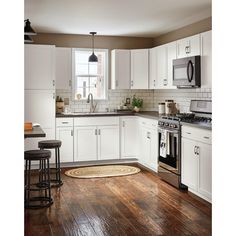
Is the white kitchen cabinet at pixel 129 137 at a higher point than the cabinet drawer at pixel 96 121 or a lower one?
lower

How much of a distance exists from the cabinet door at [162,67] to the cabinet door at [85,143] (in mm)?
1442

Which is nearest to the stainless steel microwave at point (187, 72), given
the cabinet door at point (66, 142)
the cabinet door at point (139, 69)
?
the cabinet door at point (139, 69)

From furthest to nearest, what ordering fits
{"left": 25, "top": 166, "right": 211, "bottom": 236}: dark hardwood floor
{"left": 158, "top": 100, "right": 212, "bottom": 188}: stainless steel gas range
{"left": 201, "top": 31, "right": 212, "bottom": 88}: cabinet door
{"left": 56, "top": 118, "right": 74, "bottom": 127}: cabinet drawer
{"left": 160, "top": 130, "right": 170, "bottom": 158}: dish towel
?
{"left": 56, "top": 118, "right": 74, "bottom": 127}: cabinet drawer → {"left": 160, "top": 130, "right": 170, "bottom": 158}: dish towel → {"left": 158, "top": 100, "right": 212, "bottom": 188}: stainless steel gas range → {"left": 201, "top": 31, "right": 212, "bottom": 88}: cabinet door → {"left": 25, "top": 166, "right": 211, "bottom": 236}: dark hardwood floor

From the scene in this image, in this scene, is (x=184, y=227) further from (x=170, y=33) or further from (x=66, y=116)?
(x=170, y=33)

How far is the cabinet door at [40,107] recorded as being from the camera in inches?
251

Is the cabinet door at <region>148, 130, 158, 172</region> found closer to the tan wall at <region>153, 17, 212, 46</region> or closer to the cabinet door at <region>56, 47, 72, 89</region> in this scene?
the tan wall at <region>153, 17, 212, 46</region>

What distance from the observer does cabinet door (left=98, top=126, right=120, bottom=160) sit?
270 inches

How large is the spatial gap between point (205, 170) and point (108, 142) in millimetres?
2737

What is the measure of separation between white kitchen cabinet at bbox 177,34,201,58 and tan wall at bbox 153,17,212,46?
0.40m

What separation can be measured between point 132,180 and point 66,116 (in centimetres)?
169

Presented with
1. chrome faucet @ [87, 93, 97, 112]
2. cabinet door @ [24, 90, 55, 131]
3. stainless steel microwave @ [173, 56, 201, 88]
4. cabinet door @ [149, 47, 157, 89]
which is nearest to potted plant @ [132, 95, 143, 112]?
cabinet door @ [149, 47, 157, 89]

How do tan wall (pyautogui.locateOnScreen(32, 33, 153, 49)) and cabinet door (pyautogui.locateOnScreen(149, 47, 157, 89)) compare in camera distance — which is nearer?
cabinet door (pyautogui.locateOnScreen(149, 47, 157, 89))

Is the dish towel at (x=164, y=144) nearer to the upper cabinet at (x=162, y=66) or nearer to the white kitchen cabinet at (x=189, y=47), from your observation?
the upper cabinet at (x=162, y=66)

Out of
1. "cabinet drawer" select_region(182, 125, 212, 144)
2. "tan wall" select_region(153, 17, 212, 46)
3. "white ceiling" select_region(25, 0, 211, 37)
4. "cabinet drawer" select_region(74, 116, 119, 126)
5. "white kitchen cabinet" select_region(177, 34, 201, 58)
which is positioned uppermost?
"white ceiling" select_region(25, 0, 211, 37)
